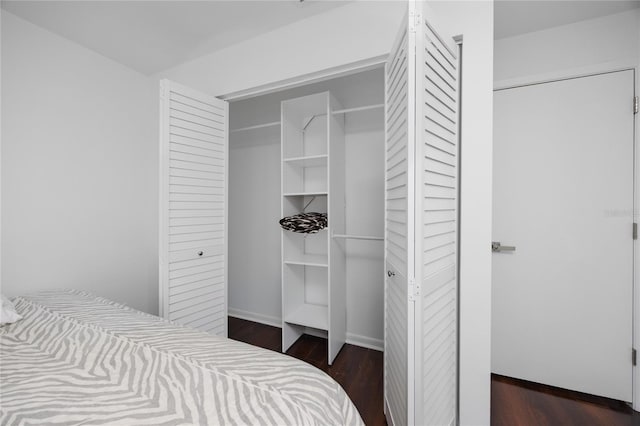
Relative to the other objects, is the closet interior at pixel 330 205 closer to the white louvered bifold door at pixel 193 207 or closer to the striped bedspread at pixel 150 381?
the white louvered bifold door at pixel 193 207

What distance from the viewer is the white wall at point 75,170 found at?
5.70 feet

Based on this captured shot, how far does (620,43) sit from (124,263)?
13.0 ft

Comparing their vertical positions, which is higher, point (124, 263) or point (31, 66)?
point (31, 66)

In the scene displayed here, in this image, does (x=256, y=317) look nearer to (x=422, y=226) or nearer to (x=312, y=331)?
(x=312, y=331)

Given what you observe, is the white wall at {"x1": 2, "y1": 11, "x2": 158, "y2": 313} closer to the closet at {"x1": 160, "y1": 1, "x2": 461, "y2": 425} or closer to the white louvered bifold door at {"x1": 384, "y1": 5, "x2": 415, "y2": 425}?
the closet at {"x1": 160, "y1": 1, "x2": 461, "y2": 425}

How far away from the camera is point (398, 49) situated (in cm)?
129

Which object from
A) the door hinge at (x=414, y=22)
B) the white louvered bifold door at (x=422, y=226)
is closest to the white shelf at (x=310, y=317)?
the white louvered bifold door at (x=422, y=226)

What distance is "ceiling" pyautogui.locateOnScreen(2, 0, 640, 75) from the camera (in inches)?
64.7

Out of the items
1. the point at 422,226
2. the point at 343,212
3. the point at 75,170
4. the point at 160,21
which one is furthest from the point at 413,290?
the point at 75,170

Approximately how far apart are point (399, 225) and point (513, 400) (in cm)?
156

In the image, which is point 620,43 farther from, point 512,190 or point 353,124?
point 353,124

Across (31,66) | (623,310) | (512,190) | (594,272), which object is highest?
(31,66)

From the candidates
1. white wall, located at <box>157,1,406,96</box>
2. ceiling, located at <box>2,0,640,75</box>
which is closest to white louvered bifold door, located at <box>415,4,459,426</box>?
white wall, located at <box>157,1,406,96</box>

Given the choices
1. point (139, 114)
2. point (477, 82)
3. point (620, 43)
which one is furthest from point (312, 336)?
point (620, 43)
